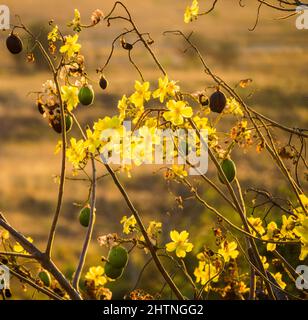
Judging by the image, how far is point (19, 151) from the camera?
1172 centimetres

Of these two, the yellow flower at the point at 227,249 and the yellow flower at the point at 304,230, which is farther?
the yellow flower at the point at 227,249

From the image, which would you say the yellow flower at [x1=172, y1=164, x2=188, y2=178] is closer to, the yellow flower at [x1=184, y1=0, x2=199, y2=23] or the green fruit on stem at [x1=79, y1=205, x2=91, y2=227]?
the green fruit on stem at [x1=79, y1=205, x2=91, y2=227]

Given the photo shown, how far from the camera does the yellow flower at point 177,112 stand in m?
1.99

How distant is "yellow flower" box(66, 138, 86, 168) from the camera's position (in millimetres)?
2102

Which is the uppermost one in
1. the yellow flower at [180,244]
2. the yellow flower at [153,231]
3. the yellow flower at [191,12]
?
the yellow flower at [191,12]

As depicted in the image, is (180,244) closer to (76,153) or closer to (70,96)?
(76,153)

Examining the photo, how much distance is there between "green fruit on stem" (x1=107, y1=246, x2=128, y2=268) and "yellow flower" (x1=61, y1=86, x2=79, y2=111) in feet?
1.26

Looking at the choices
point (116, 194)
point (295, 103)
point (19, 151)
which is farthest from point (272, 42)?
point (116, 194)

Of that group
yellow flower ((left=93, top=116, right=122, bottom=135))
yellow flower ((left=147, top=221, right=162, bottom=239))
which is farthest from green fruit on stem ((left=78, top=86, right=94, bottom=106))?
yellow flower ((left=147, top=221, right=162, bottom=239))

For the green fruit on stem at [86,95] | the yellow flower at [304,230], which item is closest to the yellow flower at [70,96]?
the green fruit on stem at [86,95]

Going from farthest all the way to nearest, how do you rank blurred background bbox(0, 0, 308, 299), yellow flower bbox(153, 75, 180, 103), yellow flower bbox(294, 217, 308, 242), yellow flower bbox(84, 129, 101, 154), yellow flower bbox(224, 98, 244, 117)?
blurred background bbox(0, 0, 308, 299), yellow flower bbox(224, 98, 244, 117), yellow flower bbox(153, 75, 180, 103), yellow flower bbox(84, 129, 101, 154), yellow flower bbox(294, 217, 308, 242)

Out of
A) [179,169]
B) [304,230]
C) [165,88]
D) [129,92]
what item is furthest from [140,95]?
[129,92]

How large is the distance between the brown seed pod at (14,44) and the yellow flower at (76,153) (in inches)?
12.3

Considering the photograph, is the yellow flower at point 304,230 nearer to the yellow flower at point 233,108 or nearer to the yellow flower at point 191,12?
the yellow flower at point 233,108
